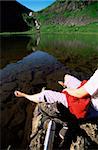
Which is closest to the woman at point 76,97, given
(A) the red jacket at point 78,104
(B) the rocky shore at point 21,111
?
(A) the red jacket at point 78,104

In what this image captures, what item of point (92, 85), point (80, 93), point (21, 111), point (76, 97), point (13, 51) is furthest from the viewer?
point (13, 51)

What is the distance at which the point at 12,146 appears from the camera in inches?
330

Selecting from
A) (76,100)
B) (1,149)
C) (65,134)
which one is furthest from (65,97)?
(1,149)

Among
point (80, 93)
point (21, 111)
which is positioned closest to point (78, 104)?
point (80, 93)

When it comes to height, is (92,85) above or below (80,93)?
above

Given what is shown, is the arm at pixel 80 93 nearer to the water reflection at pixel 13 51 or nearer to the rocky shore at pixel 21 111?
the rocky shore at pixel 21 111

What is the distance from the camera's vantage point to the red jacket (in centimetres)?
633

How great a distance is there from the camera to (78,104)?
6352mm

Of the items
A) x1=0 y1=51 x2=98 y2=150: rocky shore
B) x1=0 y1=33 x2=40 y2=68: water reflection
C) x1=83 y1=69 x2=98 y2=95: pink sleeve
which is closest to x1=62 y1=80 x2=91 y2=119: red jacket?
x1=83 y1=69 x2=98 y2=95: pink sleeve

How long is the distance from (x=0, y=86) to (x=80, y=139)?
9603 mm

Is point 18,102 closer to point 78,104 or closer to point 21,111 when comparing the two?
point 21,111

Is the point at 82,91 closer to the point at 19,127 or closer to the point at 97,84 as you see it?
the point at 97,84

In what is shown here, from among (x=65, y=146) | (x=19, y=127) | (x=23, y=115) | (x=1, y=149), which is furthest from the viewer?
(x=23, y=115)

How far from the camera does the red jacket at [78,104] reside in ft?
20.8
